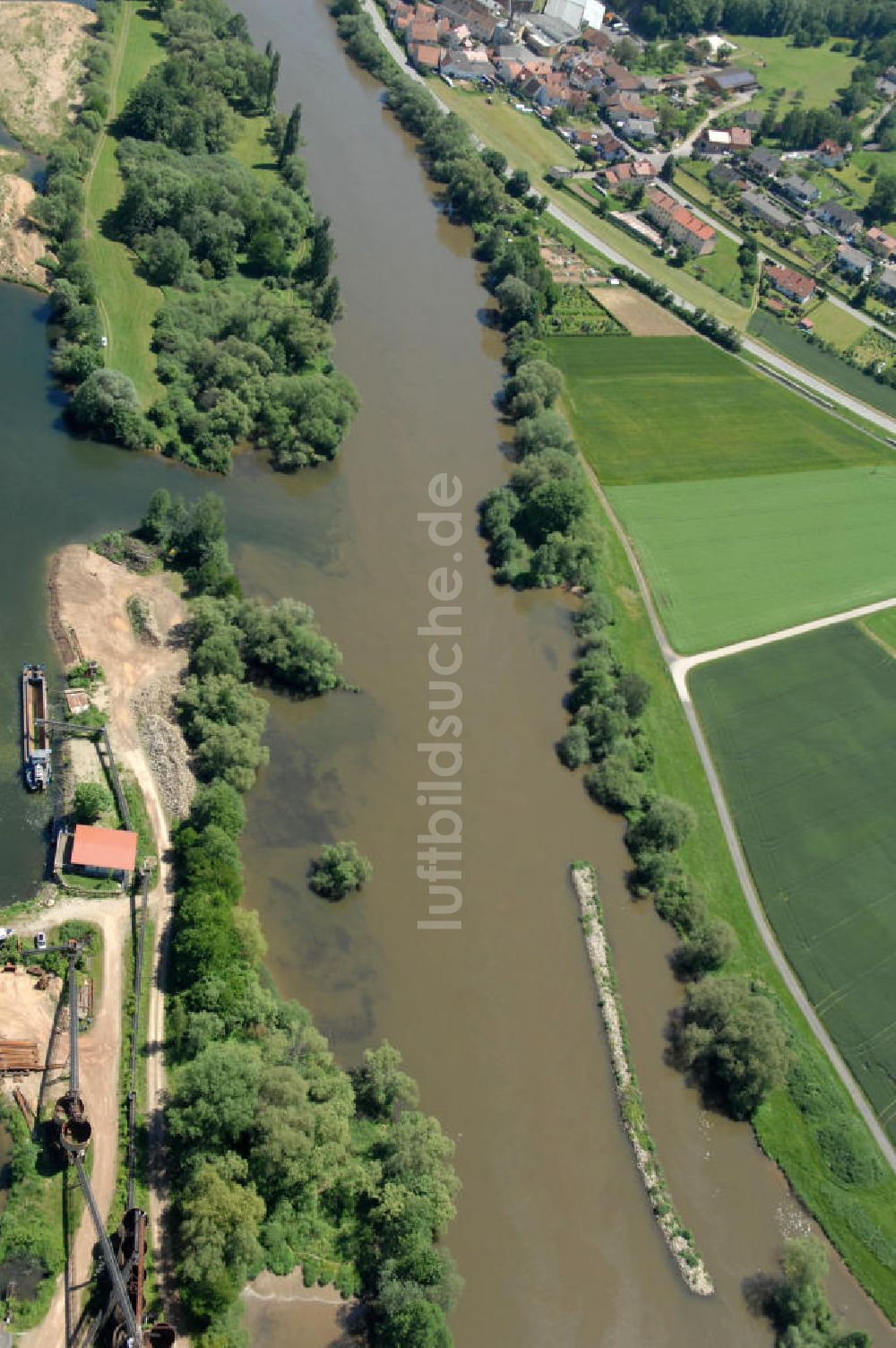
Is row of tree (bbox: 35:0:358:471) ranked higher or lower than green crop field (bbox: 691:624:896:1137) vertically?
higher

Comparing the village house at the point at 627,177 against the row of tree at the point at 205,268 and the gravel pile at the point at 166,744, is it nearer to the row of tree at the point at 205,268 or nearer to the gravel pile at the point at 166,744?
the row of tree at the point at 205,268

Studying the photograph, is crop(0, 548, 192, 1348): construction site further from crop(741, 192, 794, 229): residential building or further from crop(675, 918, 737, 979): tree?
crop(741, 192, 794, 229): residential building

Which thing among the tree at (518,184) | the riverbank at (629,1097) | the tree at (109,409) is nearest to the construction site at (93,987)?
the tree at (109,409)

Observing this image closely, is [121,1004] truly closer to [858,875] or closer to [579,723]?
[579,723]

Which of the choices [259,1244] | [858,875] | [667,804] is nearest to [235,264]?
[667,804]

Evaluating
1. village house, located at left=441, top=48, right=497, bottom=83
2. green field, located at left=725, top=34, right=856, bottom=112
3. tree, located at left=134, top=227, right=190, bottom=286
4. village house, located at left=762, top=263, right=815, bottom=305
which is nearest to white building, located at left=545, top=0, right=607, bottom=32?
village house, located at left=441, top=48, right=497, bottom=83
